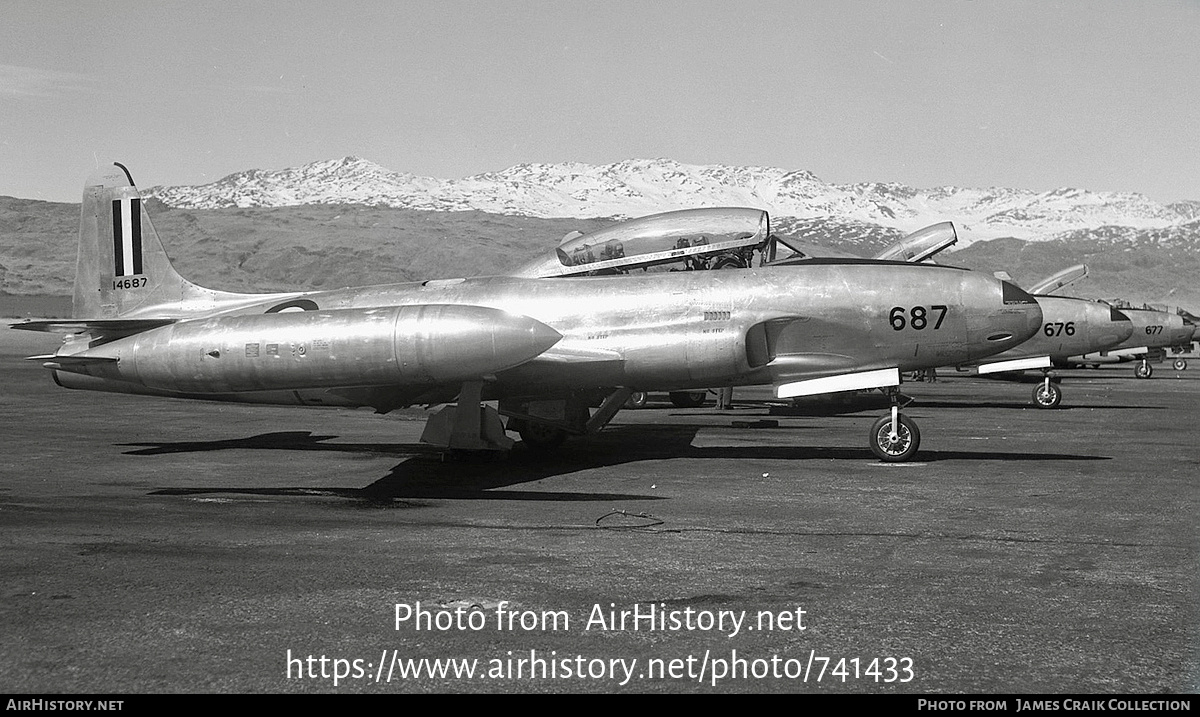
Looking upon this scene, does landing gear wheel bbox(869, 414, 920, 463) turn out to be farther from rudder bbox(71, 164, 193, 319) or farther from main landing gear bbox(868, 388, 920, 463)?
rudder bbox(71, 164, 193, 319)

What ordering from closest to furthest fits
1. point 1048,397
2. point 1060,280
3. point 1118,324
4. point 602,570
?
point 602,570 → point 1048,397 → point 1118,324 → point 1060,280

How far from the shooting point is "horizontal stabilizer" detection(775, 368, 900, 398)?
1334 centimetres

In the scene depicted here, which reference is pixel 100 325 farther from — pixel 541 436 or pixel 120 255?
pixel 541 436

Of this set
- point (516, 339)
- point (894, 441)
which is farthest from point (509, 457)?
point (894, 441)

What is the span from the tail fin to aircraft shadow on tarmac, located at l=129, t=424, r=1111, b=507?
7.34 feet

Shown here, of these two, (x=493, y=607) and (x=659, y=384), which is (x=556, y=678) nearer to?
(x=493, y=607)

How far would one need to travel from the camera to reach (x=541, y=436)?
621 inches

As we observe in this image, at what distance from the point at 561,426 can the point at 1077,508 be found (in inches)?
273

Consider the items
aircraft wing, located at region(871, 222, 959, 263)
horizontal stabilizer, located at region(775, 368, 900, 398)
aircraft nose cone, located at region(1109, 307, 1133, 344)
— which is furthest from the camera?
aircraft nose cone, located at region(1109, 307, 1133, 344)

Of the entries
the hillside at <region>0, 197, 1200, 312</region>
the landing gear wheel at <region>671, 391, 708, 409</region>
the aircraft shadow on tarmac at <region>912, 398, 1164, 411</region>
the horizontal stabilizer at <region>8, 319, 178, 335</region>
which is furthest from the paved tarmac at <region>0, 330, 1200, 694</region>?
the hillside at <region>0, 197, 1200, 312</region>

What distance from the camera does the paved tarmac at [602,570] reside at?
17.4ft

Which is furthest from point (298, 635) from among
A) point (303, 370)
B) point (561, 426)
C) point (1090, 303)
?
point (1090, 303)

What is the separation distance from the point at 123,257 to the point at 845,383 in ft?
36.1
